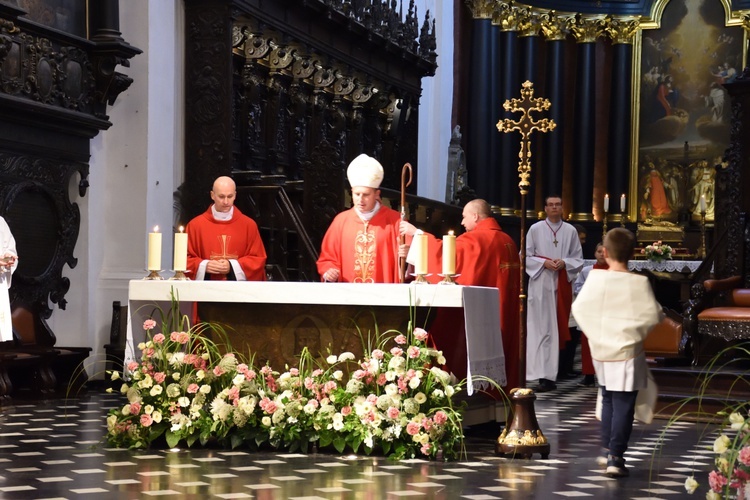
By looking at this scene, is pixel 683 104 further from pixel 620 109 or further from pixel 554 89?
pixel 554 89

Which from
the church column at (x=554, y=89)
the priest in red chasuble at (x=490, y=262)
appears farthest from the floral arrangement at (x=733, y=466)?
the church column at (x=554, y=89)

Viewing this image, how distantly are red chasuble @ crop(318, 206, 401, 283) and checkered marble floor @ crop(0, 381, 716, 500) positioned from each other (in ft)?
4.30

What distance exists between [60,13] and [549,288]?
5707mm

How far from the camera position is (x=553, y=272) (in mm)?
13086

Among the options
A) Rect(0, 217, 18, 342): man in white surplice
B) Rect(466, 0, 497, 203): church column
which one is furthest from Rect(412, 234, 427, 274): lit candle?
Rect(466, 0, 497, 203): church column

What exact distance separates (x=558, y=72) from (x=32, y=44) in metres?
14.9

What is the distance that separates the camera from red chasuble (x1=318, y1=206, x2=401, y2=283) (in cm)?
856

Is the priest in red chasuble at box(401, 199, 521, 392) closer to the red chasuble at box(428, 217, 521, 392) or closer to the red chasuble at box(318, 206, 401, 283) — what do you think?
the red chasuble at box(428, 217, 521, 392)

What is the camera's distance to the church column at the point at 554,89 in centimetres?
2373

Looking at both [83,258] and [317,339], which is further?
[83,258]

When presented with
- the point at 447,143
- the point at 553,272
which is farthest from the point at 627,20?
the point at 553,272

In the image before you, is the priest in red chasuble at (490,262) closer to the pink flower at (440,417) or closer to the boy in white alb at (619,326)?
the pink flower at (440,417)

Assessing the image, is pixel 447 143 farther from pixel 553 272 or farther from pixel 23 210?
pixel 23 210

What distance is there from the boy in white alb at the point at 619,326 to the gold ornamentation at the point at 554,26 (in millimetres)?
17688
